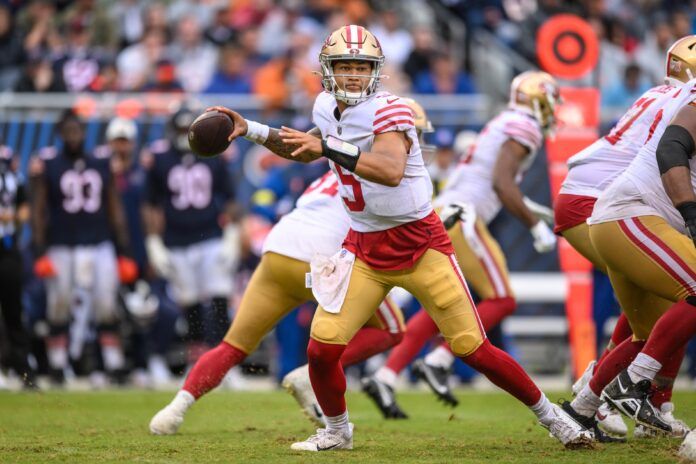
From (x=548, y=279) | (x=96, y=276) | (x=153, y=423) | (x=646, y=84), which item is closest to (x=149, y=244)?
(x=96, y=276)

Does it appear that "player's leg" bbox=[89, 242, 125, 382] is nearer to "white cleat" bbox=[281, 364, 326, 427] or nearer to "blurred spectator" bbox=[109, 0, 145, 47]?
"blurred spectator" bbox=[109, 0, 145, 47]

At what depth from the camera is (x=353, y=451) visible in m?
6.27

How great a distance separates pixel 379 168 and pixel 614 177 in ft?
5.87

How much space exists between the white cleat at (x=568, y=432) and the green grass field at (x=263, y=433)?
8 cm

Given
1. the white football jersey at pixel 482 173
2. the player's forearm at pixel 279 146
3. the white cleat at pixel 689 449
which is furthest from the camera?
the white football jersey at pixel 482 173

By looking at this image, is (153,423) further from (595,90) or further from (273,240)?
(595,90)

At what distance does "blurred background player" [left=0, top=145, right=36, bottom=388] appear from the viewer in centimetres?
1048

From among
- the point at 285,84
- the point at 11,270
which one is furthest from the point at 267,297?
the point at 285,84

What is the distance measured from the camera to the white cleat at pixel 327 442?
20.6 ft

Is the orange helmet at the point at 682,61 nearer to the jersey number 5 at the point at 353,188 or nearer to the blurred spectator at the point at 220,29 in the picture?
the jersey number 5 at the point at 353,188

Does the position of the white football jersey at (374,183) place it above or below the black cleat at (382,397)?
above

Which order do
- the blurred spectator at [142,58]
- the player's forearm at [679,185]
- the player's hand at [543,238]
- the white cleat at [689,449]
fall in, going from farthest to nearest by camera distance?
1. the blurred spectator at [142,58]
2. the player's hand at [543,238]
3. the player's forearm at [679,185]
4. the white cleat at [689,449]

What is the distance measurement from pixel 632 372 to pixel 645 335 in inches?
16.9

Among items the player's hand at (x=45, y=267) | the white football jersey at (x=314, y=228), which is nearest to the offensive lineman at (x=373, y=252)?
the white football jersey at (x=314, y=228)
